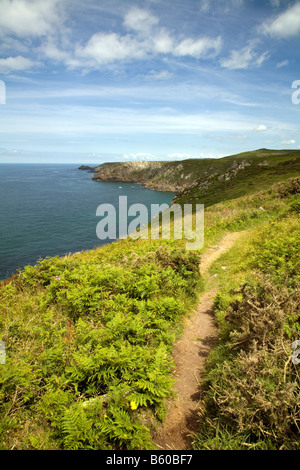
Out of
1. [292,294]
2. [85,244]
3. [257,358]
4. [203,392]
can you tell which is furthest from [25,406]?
[85,244]

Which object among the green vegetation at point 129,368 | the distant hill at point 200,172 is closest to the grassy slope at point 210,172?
the distant hill at point 200,172

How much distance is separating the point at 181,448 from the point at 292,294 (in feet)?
13.4

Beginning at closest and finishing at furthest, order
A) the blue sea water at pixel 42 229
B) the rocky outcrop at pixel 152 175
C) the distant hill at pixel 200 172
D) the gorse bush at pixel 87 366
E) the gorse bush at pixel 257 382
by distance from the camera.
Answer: the gorse bush at pixel 257 382
the gorse bush at pixel 87 366
the blue sea water at pixel 42 229
the distant hill at pixel 200 172
the rocky outcrop at pixel 152 175

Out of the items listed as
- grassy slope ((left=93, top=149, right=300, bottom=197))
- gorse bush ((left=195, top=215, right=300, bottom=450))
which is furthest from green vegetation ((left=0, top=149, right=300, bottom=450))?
grassy slope ((left=93, top=149, right=300, bottom=197))

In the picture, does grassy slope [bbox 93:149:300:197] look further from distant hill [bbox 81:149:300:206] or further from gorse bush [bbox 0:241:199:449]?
gorse bush [bbox 0:241:199:449]

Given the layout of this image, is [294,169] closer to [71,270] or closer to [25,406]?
[71,270]

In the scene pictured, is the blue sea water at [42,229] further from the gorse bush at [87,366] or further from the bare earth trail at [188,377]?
the bare earth trail at [188,377]

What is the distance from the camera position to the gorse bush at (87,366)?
392 centimetres

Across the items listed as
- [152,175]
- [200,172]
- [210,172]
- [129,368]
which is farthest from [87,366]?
[152,175]

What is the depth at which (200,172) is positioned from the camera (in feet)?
464

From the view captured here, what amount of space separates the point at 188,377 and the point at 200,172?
144365 millimetres

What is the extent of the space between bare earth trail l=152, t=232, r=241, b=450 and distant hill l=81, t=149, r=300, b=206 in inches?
2114

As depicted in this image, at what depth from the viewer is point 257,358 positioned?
444cm

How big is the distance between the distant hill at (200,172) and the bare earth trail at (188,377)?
5370 cm
